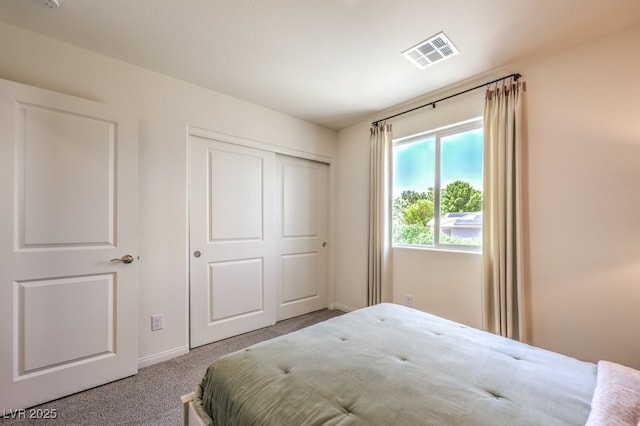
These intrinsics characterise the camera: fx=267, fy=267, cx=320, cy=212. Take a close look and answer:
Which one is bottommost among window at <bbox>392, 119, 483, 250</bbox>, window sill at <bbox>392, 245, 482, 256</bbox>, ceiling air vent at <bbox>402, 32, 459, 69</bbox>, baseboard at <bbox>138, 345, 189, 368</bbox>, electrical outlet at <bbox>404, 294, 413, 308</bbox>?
baseboard at <bbox>138, 345, 189, 368</bbox>

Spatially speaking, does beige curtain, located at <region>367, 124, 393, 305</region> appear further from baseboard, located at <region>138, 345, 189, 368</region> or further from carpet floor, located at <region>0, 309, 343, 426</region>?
baseboard, located at <region>138, 345, 189, 368</region>

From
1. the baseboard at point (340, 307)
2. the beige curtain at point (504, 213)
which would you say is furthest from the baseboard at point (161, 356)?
the beige curtain at point (504, 213)

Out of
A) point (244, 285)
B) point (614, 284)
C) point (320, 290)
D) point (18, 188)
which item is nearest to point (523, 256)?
point (614, 284)

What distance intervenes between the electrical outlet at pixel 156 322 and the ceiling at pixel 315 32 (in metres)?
2.11

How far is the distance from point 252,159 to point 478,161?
2266mm

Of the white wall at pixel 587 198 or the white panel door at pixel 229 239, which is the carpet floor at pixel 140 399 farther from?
the white wall at pixel 587 198

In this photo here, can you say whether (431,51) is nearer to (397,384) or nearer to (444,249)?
(444,249)

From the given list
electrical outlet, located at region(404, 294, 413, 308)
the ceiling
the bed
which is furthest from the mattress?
the ceiling

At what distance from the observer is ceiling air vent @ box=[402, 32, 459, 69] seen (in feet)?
6.26

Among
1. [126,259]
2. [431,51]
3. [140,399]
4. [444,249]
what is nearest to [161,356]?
[140,399]

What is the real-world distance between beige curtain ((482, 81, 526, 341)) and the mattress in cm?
86

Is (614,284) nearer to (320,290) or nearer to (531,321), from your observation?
(531,321)

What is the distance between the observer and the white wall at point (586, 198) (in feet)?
5.64

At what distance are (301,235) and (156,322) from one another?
70.0 inches
